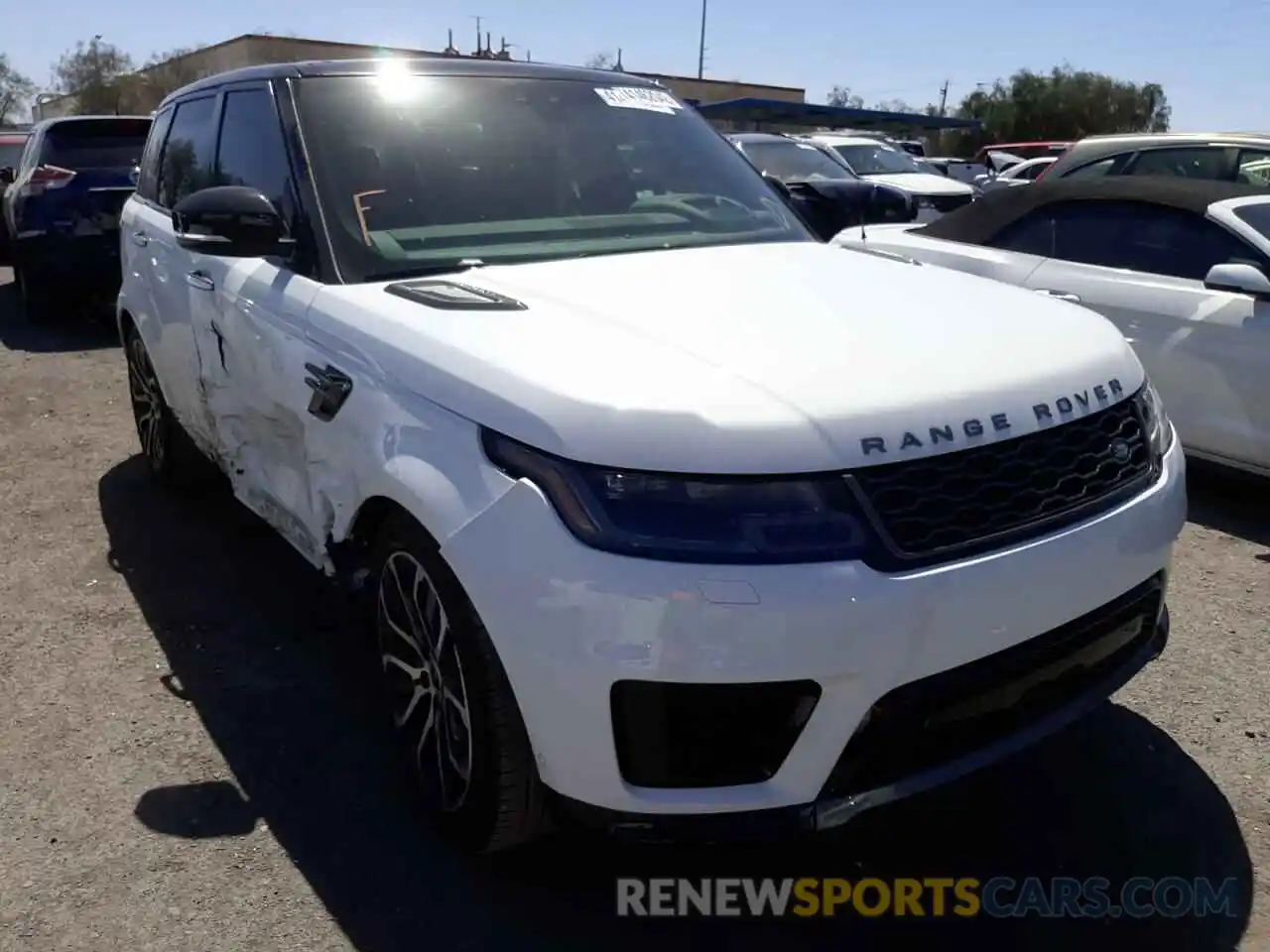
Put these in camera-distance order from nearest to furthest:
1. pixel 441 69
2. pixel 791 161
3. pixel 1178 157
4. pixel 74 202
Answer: pixel 441 69
pixel 1178 157
pixel 74 202
pixel 791 161

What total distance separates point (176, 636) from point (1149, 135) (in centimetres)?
724

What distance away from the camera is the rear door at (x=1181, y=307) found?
4.92 meters

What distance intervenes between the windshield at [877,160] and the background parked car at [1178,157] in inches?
272

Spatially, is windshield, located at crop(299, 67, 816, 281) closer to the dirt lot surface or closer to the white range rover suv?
the white range rover suv

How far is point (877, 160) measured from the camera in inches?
602

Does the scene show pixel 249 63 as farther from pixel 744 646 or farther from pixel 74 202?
pixel 744 646

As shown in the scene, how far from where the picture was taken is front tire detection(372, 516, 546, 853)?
7.68ft

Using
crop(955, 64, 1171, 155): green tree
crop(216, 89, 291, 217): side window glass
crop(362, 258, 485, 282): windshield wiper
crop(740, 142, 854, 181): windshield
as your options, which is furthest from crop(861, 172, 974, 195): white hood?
crop(955, 64, 1171, 155): green tree

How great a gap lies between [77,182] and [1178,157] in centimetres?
845

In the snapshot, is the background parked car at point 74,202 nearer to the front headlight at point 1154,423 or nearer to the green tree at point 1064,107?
the front headlight at point 1154,423

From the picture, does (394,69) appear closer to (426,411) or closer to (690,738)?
(426,411)

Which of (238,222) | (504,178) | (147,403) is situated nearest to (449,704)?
(238,222)

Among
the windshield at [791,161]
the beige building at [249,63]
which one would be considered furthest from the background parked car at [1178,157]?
the beige building at [249,63]

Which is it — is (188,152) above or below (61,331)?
above
